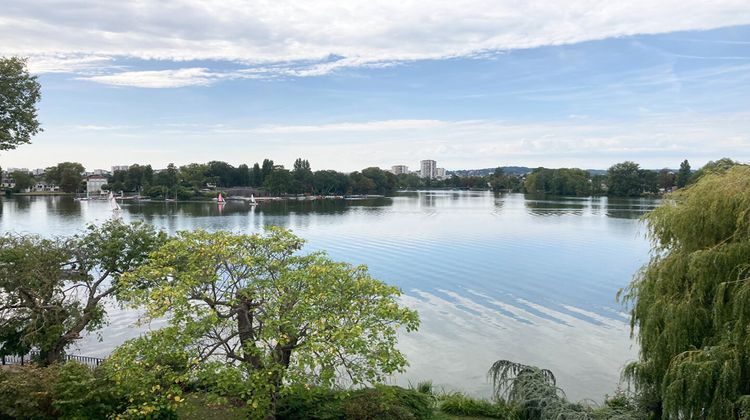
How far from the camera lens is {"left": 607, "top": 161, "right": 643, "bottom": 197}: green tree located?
134000 mm

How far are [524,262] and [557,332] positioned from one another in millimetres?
16827

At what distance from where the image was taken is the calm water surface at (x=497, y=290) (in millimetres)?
20969

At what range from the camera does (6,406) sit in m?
11.1

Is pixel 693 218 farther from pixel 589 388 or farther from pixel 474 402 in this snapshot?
pixel 589 388

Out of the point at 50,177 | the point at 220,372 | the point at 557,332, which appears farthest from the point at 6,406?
the point at 50,177

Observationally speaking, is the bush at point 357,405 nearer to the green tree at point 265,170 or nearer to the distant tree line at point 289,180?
the distant tree line at point 289,180

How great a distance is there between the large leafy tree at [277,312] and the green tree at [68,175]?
160454 mm

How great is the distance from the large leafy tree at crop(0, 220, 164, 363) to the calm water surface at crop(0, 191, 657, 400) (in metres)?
2.75

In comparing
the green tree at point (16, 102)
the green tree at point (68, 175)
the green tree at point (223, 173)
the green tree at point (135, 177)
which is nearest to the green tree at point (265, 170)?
the green tree at point (223, 173)

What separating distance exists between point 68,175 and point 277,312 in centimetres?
16346

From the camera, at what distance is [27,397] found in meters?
11.1

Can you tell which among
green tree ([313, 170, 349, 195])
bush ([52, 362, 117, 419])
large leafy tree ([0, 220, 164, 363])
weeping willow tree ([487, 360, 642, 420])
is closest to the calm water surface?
large leafy tree ([0, 220, 164, 363])

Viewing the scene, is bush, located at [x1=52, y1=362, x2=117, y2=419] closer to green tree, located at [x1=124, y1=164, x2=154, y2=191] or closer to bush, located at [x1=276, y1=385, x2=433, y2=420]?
bush, located at [x1=276, y1=385, x2=433, y2=420]

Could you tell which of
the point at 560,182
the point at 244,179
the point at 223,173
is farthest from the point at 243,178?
the point at 560,182
